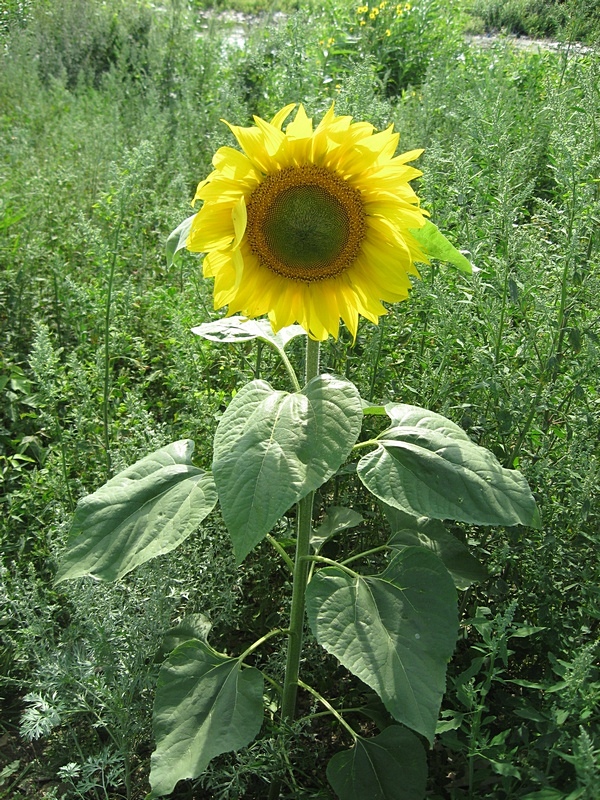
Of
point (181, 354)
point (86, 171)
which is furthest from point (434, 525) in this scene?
point (86, 171)

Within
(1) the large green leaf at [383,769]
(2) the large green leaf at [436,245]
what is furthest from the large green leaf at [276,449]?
(1) the large green leaf at [383,769]

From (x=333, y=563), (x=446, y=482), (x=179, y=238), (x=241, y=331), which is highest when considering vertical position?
(x=179, y=238)

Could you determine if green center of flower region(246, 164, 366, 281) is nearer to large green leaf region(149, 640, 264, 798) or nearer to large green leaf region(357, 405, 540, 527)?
large green leaf region(357, 405, 540, 527)

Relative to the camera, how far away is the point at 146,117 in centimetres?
523

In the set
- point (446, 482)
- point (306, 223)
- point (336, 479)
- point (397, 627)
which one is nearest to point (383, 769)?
point (397, 627)

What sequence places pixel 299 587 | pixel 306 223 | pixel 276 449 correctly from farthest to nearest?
pixel 299 587 < pixel 306 223 < pixel 276 449

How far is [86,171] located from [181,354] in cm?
239

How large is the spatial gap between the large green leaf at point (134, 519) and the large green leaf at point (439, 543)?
51 centimetres

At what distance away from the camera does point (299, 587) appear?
2043mm

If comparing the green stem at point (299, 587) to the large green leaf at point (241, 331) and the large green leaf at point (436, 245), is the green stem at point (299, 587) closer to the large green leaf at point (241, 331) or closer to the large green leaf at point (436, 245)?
the large green leaf at point (241, 331)

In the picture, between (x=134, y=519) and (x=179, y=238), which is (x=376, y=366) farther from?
(x=134, y=519)

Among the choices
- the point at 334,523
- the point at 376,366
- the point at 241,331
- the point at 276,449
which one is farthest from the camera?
the point at 376,366

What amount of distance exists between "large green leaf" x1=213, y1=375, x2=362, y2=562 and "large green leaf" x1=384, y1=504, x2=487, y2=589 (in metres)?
0.47

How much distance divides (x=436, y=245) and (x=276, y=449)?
24.1 inches
